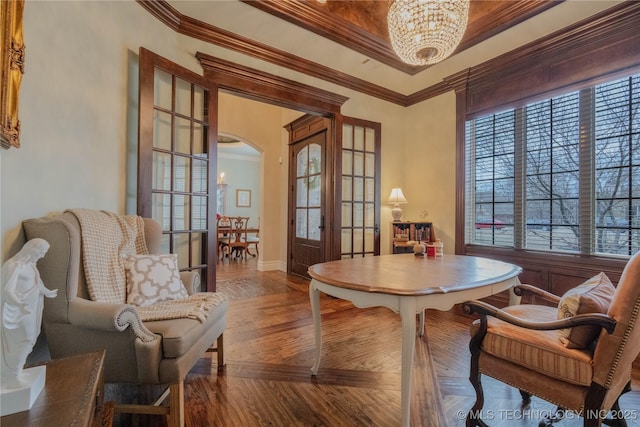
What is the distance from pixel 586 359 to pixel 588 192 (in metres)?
2.19

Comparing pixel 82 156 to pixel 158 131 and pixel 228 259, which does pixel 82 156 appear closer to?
pixel 158 131

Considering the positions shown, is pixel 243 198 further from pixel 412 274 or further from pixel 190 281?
pixel 412 274

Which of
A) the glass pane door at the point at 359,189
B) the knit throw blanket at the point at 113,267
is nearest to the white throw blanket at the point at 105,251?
the knit throw blanket at the point at 113,267

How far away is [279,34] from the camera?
3.02 metres

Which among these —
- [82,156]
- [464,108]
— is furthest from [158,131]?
[464,108]

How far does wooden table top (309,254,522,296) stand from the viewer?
4.81ft

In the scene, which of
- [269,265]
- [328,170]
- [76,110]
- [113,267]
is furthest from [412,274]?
[269,265]

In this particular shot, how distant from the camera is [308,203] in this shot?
4.86 metres

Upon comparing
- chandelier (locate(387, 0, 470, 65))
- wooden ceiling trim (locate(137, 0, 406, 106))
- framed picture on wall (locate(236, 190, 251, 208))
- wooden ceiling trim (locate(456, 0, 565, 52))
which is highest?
wooden ceiling trim (locate(456, 0, 565, 52))

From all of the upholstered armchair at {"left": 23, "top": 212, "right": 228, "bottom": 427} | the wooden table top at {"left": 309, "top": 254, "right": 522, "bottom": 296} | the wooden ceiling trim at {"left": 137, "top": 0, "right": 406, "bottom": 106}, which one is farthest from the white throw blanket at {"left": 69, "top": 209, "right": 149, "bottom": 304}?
the wooden ceiling trim at {"left": 137, "top": 0, "right": 406, "bottom": 106}

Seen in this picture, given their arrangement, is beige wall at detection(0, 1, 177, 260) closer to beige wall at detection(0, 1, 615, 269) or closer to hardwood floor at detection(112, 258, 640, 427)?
beige wall at detection(0, 1, 615, 269)

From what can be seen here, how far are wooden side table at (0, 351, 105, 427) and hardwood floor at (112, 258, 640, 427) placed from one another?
679 millimetres

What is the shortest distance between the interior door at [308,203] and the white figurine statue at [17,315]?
3.25m

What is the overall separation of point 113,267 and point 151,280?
22 cm
